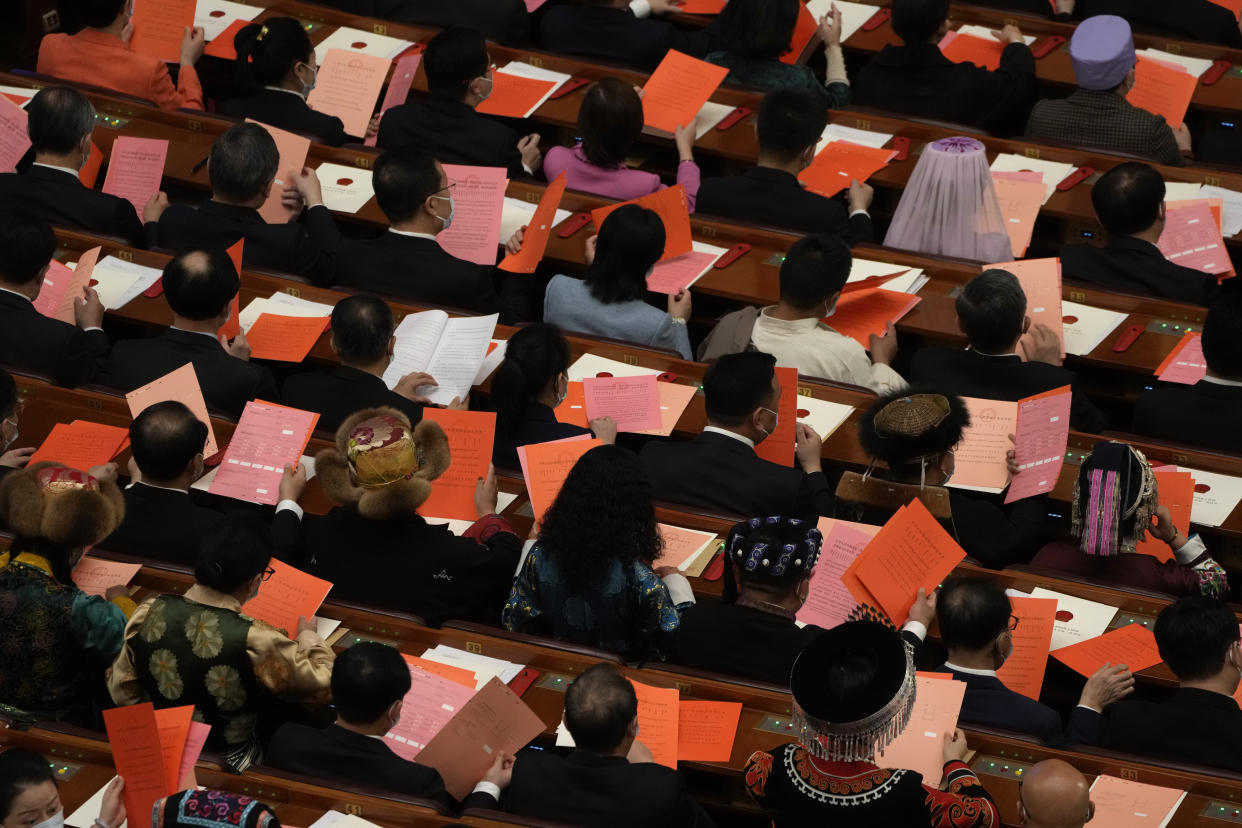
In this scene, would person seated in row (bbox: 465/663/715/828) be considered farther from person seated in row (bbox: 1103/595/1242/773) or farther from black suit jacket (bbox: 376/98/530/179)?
black suit jacket (bbox: 376/98/530/179)

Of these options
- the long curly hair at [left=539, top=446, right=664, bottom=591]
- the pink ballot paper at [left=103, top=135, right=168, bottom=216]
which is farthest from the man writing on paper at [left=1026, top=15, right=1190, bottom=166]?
the pink ballot paper at [left=103, top=135, right=168, bottom=216]

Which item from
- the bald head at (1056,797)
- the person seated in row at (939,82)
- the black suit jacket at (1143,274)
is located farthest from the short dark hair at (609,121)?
the bald head at (1056,797)

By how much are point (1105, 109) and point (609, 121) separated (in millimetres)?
1944

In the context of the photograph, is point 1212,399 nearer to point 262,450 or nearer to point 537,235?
point 537,235

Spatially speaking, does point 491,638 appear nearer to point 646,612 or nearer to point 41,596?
point 646,612

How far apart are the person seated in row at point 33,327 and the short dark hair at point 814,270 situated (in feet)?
6.99

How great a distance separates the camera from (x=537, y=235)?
218 inches

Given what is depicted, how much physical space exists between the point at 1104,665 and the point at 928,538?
20.9 inches

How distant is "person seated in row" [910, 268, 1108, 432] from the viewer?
4906 millimetres

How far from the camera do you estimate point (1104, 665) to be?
4047mm

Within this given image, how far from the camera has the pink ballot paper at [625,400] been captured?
15.9ft

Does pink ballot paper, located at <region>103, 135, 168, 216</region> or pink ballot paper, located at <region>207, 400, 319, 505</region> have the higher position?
pink ballot paper, located at <region>207, 400, 319, 505</region>

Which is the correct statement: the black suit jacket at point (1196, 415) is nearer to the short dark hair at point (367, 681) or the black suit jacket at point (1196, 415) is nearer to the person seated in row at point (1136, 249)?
the person seated in row at point (1136, 249)

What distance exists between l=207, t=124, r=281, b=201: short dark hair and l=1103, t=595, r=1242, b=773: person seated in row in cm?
322
